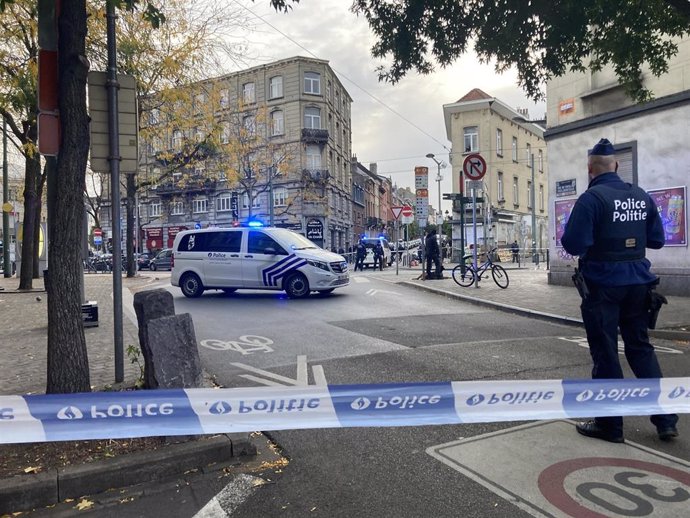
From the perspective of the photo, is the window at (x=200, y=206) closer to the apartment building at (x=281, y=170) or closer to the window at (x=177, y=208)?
the apartment building at (x=281, y=170)

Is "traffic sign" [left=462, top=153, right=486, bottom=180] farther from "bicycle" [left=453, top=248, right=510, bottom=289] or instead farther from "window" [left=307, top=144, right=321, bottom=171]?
"window" [left=307, top=144, right=321, bottom=171]

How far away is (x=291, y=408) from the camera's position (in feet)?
10.5

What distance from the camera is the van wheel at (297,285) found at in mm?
13133

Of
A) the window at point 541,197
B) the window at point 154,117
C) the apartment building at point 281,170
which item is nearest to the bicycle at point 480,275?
the window at point 154,117

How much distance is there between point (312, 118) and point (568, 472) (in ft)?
149

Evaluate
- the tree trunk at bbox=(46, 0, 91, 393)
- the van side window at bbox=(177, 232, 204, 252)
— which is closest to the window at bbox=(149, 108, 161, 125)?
the van side window at bbox=(177, 232, 204, 252)

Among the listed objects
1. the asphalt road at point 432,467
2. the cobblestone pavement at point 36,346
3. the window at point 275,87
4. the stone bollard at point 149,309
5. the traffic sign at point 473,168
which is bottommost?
the asphalt road at point 432,467

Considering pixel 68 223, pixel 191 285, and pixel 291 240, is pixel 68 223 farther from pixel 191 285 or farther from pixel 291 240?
pixel 191 285

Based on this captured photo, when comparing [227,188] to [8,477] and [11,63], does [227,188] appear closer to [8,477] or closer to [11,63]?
[11,63]

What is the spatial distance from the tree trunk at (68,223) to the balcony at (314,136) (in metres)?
42.2

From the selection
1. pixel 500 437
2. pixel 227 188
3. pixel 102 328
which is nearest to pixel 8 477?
pixel 500 437

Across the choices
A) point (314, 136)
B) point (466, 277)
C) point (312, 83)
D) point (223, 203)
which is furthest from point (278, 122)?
point (466, 277)

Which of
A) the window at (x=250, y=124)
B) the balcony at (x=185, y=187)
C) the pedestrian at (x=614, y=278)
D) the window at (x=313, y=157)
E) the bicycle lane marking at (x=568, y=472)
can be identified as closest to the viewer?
the bicycle lane marking at (x=568, y=472)

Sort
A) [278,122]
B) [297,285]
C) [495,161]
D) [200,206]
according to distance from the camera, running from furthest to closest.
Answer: [200,206] < [278,122] < [495,161] < [297,285]
